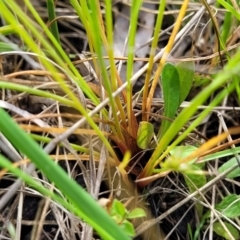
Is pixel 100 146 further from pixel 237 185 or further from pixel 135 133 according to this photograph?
pixel 237 185

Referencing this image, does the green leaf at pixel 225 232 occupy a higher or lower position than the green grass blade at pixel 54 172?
lower

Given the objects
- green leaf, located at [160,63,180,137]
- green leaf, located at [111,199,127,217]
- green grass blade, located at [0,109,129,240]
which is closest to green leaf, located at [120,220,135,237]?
green leaf, located at [111,199,127,217]

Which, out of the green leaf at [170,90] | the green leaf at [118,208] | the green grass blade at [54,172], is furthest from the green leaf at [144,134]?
the green grass blade at [54,172]

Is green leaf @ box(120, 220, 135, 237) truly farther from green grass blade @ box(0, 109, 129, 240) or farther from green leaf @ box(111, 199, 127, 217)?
green grass blade @ box(0, 109, 129, 240)

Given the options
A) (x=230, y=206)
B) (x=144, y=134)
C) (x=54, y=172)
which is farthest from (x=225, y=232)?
(x=54, y=172)

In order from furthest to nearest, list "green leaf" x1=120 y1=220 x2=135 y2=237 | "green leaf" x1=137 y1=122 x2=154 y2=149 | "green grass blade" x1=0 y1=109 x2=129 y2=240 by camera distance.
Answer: "green leaf" x1=137 y1=122 x2=154 y2=149 → "green leaf" x1=120 y1=220 x2=135 y2=237 → "green grass blade" x1=0 y1=109 x2=129 y2=240

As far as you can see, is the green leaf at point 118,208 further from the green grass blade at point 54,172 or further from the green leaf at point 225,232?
the green leaf at point 225,232
